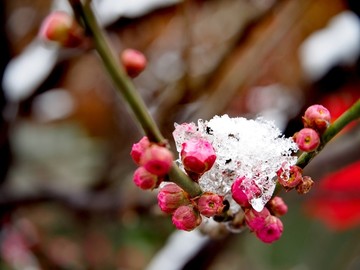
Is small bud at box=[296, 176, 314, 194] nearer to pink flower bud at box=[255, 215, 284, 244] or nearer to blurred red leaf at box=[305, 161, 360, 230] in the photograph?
pink flower bud at box=[255, 215, 284, 244]

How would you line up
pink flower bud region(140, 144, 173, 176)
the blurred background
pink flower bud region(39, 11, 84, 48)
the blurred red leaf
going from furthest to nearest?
1. the blurred red leaf
2. the blurred background
3. pink flower bud region(39, 11, 84, 48)
4. pink flower bud region(140, 144, 173, 176)

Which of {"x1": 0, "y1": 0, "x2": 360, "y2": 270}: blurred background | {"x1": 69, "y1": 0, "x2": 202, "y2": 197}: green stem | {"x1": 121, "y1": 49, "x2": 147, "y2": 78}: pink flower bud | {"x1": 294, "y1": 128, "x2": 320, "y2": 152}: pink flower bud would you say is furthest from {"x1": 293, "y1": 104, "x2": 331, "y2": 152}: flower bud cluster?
{"x1": 0, "y1": 0, "x2": 360, "y2": 270}: blurred background

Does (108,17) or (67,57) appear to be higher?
(108,17)

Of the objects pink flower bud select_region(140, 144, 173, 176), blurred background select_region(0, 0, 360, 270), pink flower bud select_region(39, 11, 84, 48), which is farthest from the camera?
blurred background select_region(0, 0, 360, 270)

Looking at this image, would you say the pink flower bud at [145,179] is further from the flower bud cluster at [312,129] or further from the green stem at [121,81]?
the flower bud cluster at [312,129]

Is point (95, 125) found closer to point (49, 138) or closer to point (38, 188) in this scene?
point (49, 138)

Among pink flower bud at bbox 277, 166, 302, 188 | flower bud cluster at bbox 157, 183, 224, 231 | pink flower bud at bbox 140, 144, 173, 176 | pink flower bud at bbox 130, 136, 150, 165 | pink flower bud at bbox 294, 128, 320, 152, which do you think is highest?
pink flower bud at bbox 294, 128, 320, 152

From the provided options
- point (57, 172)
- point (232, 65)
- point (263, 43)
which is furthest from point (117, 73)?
point (57, 172)
